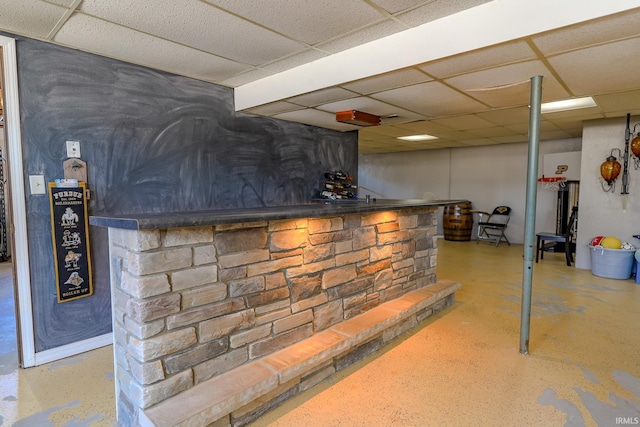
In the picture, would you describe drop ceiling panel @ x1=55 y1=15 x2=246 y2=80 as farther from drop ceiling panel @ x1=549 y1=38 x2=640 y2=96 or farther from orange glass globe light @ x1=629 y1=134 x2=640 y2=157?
orange glass globe light @ x1=629 y1=134 x2=640 y2=157

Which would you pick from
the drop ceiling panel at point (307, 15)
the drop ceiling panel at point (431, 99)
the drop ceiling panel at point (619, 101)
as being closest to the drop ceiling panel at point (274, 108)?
the drop ceiling panel at point (431, 99)

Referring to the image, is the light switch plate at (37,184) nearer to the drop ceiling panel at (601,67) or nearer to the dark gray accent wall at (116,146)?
the dark gray accent wall at (116,146)

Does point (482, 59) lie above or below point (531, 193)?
above

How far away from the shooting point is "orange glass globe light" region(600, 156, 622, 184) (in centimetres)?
449

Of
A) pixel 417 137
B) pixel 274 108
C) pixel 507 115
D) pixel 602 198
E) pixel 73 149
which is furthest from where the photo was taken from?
pixel 417 137

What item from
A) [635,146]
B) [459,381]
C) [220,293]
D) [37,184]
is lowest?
[459,381]

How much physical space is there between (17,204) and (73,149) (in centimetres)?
49

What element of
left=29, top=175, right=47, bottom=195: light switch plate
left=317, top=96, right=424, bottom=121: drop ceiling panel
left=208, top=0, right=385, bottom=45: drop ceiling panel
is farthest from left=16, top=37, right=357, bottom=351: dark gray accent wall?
left=208, top=0, right=385, bottom=45: drop ceiling panel

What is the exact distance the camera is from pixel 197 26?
6.73ft

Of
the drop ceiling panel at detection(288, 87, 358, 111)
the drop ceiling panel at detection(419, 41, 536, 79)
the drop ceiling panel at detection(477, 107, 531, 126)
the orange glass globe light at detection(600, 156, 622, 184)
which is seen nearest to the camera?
the drop ceiling panel at detection(419, 41, 536, 79)

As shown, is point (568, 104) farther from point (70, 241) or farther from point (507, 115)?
point (70, 241)

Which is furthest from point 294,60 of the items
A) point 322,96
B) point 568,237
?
point 568,237

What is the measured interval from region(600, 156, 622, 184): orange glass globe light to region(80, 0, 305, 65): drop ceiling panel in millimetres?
Result: 4451

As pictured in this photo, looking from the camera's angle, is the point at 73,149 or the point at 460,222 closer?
the point at 73,149
